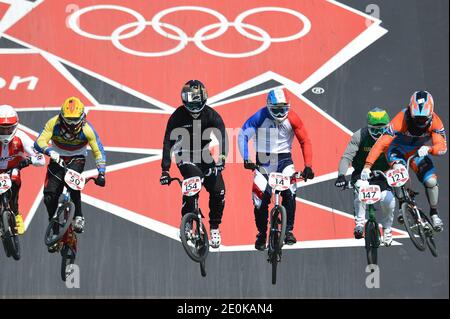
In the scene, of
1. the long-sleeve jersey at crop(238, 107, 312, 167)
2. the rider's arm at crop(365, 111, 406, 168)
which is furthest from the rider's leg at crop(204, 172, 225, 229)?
the rider's arm at crop(365, 111, 406, 168)

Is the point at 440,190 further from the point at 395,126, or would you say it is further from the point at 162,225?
the point at 162,225

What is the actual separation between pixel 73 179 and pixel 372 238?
17.8 feet

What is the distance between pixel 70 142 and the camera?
2152cm

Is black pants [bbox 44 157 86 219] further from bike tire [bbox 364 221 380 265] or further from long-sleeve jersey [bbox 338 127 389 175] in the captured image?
bike tire [bbox 364 221 380 265]

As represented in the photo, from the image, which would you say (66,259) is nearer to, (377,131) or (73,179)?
(73,179)

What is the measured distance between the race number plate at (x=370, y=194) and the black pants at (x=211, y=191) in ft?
8.06

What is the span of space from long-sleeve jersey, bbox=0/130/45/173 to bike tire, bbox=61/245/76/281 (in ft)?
5.34

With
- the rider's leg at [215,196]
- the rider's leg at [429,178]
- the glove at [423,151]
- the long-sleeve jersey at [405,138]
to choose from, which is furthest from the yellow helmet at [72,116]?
the rider's leg at [429,178]

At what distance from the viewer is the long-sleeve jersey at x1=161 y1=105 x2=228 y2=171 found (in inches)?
826

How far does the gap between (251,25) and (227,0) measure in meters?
0.94

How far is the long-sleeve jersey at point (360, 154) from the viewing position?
21875 millimetres

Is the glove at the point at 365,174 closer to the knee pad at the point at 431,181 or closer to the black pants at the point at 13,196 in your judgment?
the knee pad at the point at 431,181

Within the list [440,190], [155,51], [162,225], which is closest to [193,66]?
[155,51]

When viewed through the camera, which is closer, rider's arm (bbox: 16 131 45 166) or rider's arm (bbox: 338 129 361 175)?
rider's arm (bbox: 16 131 45 166)
